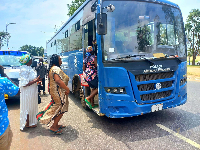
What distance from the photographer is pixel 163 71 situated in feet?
13.5

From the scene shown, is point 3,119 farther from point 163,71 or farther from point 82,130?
point 163,71

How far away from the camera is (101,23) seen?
146 inches

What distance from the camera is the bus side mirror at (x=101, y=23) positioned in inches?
146

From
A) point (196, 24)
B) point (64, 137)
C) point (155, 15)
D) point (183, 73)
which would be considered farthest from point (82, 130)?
point (196, 24)

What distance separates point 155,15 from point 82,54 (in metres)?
2.38

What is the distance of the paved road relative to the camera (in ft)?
11.4

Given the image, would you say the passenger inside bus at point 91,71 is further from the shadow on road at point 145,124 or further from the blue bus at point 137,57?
the shadow on road at point 145,124

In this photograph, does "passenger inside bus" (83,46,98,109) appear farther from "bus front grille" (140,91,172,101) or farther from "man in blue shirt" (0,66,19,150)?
"man in blue shirt" (0,66,19,150)

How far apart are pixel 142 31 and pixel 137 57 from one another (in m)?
0.74

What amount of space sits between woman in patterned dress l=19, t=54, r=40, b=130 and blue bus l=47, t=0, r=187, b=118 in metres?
1.64

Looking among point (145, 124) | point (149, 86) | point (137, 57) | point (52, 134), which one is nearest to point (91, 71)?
point (137, 57)

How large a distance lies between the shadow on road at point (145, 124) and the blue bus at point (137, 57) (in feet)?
1.50

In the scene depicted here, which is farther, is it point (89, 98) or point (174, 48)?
point (89, 98)

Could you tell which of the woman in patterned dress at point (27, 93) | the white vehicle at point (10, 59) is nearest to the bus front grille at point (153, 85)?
the woman in patterned dress at point (27, 93)
